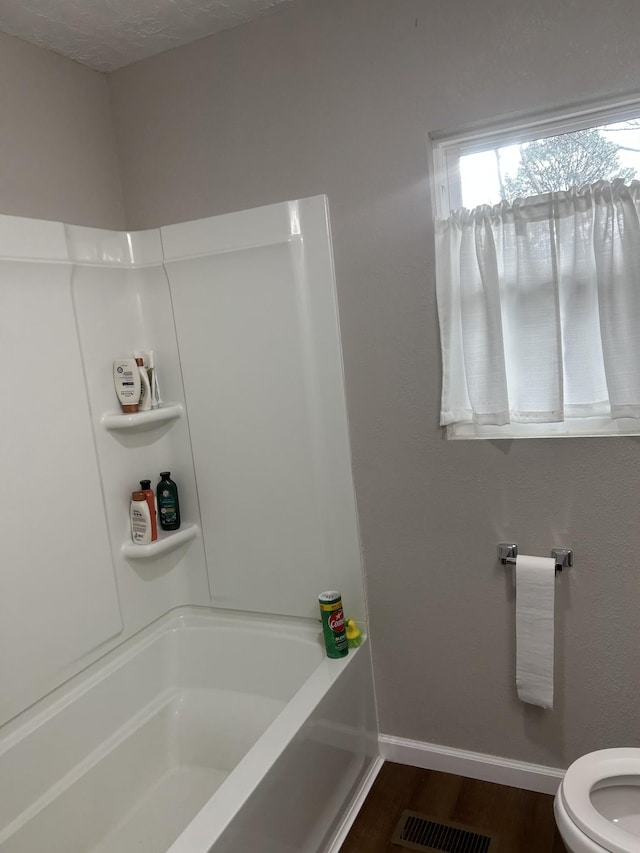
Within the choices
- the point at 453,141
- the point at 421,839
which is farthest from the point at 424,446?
the point at 421,839

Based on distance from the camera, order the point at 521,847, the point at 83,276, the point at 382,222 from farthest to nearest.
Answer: the point at 83,276 < the point at 382,222 < the point at 521,847

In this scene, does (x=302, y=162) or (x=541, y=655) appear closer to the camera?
(x=541, y=655)

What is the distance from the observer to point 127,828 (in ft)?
6.23

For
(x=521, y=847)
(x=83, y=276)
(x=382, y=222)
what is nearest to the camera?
(x=521, y=847)

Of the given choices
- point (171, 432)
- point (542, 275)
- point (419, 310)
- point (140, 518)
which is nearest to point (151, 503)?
point (140, 518)

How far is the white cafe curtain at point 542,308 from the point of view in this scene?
1.68 meters

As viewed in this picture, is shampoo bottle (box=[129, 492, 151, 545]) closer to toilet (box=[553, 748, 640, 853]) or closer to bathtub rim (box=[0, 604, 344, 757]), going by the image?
bathtub rim (box=[0, 604, 344, 757])

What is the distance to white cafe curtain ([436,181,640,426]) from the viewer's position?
5.50 feet

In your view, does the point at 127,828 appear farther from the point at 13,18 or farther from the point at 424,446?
the point at 13,18

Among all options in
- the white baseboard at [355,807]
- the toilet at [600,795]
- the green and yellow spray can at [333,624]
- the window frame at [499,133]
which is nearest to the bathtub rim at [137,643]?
the green and yellow spray can at [333,624]

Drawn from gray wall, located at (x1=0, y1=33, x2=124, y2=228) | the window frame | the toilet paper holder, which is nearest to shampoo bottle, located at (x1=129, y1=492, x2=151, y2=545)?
gray wall, located at (x1=0, y1=33, x2=124, y2=228)

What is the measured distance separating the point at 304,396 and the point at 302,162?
0.75 metres

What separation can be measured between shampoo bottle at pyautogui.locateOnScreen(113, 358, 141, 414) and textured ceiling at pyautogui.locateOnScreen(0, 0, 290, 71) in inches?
39.9

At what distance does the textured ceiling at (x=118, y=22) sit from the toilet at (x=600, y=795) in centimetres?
227
